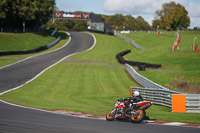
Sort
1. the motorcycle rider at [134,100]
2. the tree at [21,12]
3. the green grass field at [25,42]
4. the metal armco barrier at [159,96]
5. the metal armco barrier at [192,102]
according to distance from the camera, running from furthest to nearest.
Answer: the tree at [21,12], the green grass field at [25,42], the metal armco barrier at [159,96], the metal armco barrier at [192,102], the motorcycle rider at [134,100]

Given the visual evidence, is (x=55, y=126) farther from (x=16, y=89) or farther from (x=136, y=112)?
(x=16, y=89)

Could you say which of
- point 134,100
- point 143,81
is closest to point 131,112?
point 134,100

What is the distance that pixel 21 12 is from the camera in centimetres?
7456

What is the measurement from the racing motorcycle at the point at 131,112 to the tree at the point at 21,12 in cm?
6113

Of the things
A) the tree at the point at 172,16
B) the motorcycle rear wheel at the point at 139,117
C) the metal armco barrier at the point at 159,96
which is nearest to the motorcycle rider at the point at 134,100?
the motorcycle rear wheel at the point at 139,117

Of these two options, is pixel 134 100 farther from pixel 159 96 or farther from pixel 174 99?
pixel 159 96

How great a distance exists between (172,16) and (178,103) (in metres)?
136

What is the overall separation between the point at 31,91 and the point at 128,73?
16.4 m

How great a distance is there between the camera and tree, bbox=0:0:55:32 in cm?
7171

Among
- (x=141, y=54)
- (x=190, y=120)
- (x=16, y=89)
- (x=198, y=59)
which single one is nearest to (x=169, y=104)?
(x=190, y=120)

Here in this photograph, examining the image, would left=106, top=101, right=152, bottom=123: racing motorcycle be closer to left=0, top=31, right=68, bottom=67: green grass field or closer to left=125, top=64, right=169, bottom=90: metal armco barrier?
left=125, top=64, right=169, bottom=90: metal armco barrier

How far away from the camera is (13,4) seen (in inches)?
2869

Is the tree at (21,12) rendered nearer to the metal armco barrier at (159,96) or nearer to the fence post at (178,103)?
the metal armco barrier at (159,96)

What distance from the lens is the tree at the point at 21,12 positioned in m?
71.7
